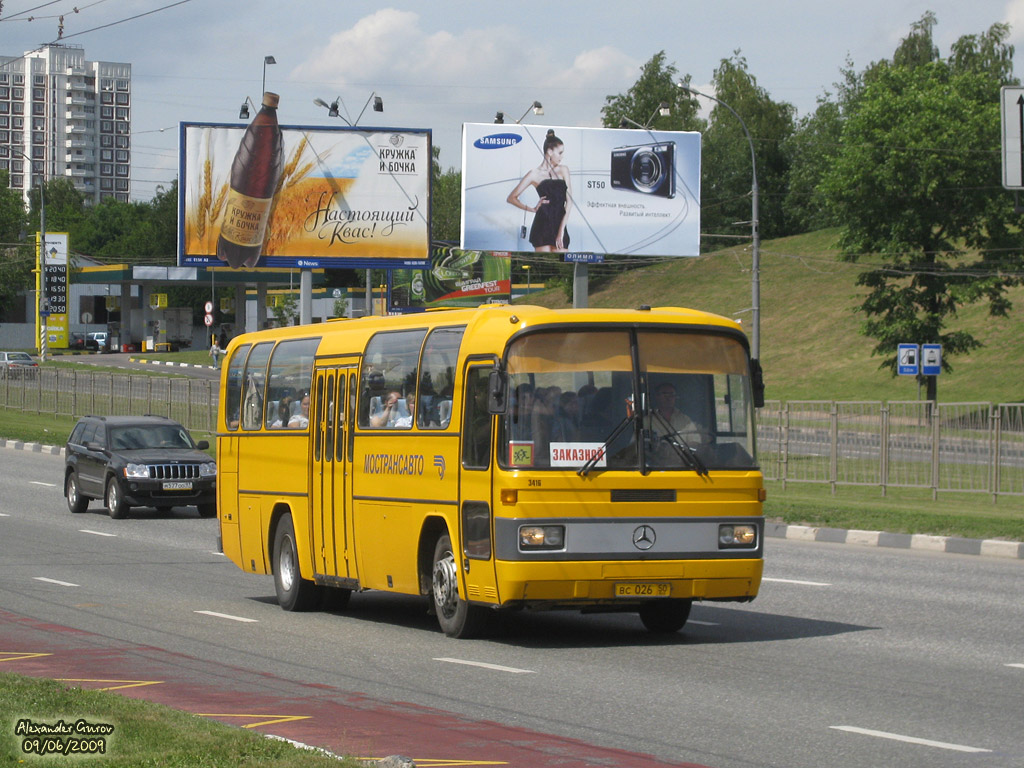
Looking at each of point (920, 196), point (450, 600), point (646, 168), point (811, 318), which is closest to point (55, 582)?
point (450, 600)

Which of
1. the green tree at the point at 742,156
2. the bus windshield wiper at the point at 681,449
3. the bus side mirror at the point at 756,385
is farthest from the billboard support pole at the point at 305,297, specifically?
the green tree at the point at 742,156

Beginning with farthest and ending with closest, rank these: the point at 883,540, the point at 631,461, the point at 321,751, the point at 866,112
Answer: the point at 866,112 < the point at 883,540 < the point at 631,461 < the point at 321,751

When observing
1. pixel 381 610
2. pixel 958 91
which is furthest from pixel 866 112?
pixel 381 610

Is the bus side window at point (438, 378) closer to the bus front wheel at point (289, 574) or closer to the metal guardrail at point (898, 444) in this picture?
the bus front wheel at point (289, 574)

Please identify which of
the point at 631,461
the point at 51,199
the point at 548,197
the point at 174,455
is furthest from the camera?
the point at 51,199

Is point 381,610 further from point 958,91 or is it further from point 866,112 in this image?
point 958,91

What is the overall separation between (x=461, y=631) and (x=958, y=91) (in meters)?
50.0

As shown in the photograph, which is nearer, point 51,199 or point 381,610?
point 381,610

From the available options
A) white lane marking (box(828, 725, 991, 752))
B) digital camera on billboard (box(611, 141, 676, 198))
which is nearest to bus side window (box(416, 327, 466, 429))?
white lane marking (box(828, 725, 991, 752))

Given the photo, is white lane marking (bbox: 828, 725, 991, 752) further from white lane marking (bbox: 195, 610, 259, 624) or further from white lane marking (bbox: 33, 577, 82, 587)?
white lane marking (bbox: 33, 577, 82, 587)

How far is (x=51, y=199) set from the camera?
194750 millimetres

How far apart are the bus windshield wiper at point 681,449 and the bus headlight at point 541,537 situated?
43.6 inches

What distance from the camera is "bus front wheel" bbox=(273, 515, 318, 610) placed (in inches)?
567

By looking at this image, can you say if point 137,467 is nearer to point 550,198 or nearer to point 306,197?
point 306,197
